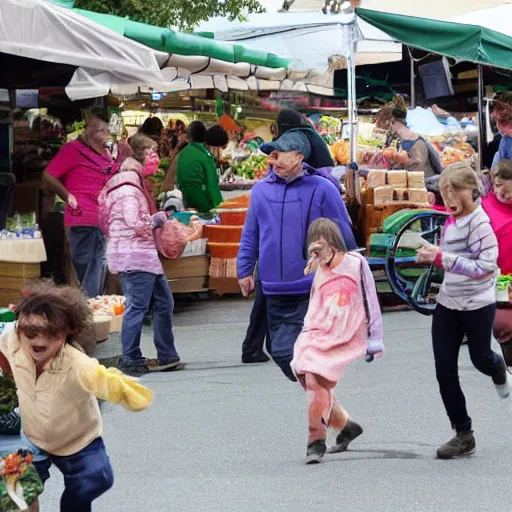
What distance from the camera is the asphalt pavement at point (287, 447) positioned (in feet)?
19.9

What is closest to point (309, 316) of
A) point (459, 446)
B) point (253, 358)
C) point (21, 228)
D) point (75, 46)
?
point (459, 446)

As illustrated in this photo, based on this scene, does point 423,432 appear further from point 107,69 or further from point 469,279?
point 107,69

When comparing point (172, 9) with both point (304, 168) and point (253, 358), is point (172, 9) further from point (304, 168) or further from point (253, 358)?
point (304, 168)

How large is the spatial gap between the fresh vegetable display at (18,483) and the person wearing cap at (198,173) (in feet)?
30.2

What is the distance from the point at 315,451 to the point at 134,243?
3018 millimetres

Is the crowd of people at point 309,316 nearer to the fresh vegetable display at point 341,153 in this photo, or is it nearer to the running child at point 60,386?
the running child at point 60,386

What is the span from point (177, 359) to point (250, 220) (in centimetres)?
252

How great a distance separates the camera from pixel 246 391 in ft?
29.2

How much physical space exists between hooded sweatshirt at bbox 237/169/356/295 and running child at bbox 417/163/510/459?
2.42ft

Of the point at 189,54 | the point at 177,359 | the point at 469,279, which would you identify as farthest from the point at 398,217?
the point at 469,279

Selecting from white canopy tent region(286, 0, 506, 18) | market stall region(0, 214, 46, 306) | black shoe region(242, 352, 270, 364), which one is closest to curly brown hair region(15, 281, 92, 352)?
black shoe region(242, 352, 270, 364)

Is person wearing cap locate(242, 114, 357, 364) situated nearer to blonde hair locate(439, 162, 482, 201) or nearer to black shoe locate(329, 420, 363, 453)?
blonde hair locate(439, 162, 482, 201)

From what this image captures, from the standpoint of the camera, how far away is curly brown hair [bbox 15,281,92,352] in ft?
15.2

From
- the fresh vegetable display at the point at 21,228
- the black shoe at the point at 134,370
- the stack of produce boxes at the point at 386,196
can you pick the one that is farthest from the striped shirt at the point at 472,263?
the stack of produce boxes at the point at 386,196
